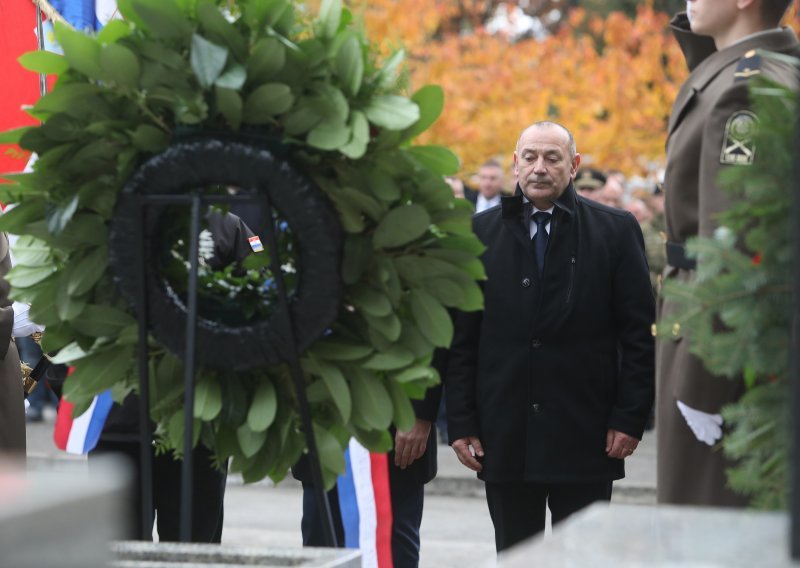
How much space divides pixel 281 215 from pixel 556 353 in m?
1.74

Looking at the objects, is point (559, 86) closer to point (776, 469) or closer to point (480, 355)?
point (480, 355)

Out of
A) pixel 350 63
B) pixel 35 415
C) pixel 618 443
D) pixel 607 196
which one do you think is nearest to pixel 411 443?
pixel 618 443

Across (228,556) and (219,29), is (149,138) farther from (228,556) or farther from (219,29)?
(228,556)

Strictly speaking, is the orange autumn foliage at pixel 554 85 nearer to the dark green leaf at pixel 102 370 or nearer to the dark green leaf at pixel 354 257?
the dark green leaf at pixel 102 370

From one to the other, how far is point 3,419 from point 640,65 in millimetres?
16766

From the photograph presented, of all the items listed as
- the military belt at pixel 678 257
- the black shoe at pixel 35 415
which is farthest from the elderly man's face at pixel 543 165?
the black shoe at pixel 35 415

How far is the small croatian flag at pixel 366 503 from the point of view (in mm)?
5109

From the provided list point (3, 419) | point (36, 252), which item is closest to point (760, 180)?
point (36, 252)

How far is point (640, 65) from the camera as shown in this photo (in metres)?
21.0

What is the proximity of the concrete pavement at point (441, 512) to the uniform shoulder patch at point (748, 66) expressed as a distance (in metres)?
3.85

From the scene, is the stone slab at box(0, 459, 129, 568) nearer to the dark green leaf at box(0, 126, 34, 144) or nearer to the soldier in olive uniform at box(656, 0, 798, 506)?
the dark green leaf at box(0, 126, 34, 144)

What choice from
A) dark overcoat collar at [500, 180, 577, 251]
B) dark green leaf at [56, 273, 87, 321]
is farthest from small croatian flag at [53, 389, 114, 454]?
dark overcoat collar at [500, 180, 577, 251]

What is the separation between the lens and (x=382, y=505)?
5.17 metres

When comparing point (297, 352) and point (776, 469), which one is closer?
point (776, 469)
